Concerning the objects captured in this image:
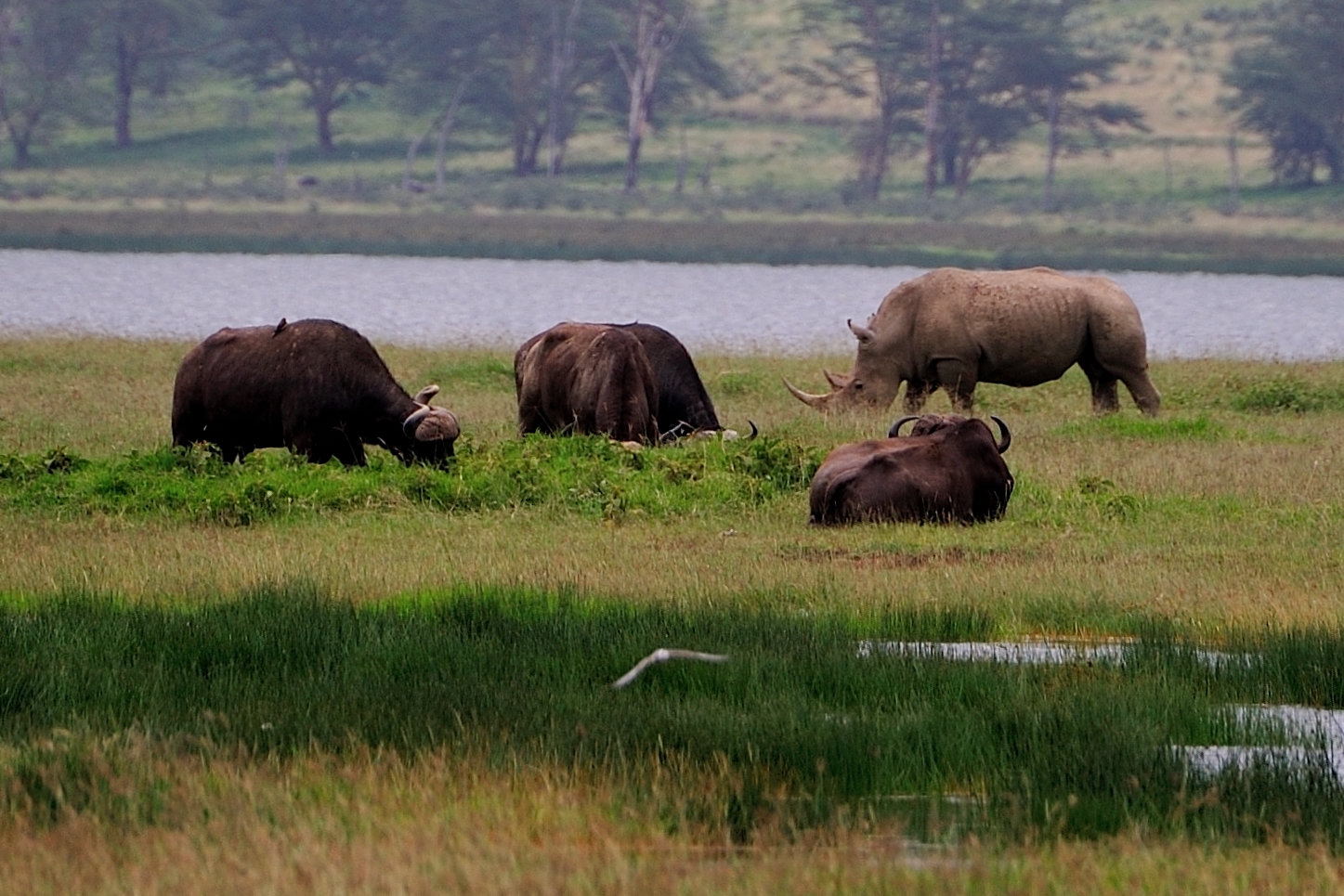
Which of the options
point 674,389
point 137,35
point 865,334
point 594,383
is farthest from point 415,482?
point 137,35

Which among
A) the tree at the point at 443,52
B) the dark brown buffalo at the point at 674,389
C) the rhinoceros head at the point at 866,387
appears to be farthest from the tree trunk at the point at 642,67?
the dark brown buffalo at the point at 674,389

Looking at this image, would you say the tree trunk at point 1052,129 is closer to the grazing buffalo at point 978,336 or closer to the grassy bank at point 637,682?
the grazing buffalo at point 978,336

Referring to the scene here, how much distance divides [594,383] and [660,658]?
7845mm

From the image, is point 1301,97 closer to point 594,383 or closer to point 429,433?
point 594,383

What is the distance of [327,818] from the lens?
5449 mm

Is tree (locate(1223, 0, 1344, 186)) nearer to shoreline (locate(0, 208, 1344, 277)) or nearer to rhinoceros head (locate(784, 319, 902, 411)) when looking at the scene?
shoreline (locate(0, 208, 1344, 277))

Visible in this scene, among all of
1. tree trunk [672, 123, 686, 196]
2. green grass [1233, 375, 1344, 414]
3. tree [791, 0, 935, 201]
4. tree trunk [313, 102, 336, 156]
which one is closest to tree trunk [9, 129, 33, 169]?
tree trunk [313, 102, 336, 156]

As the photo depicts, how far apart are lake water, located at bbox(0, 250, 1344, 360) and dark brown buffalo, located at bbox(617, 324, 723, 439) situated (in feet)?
42.0

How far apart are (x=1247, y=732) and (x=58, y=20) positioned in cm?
7696

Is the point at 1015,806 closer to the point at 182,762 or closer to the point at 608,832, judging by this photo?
the point at 608,832

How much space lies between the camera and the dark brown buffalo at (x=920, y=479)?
11930mm

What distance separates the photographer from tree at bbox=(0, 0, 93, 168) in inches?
3007

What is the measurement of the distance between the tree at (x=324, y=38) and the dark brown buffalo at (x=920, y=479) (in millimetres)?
65619

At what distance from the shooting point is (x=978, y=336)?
18359mm
